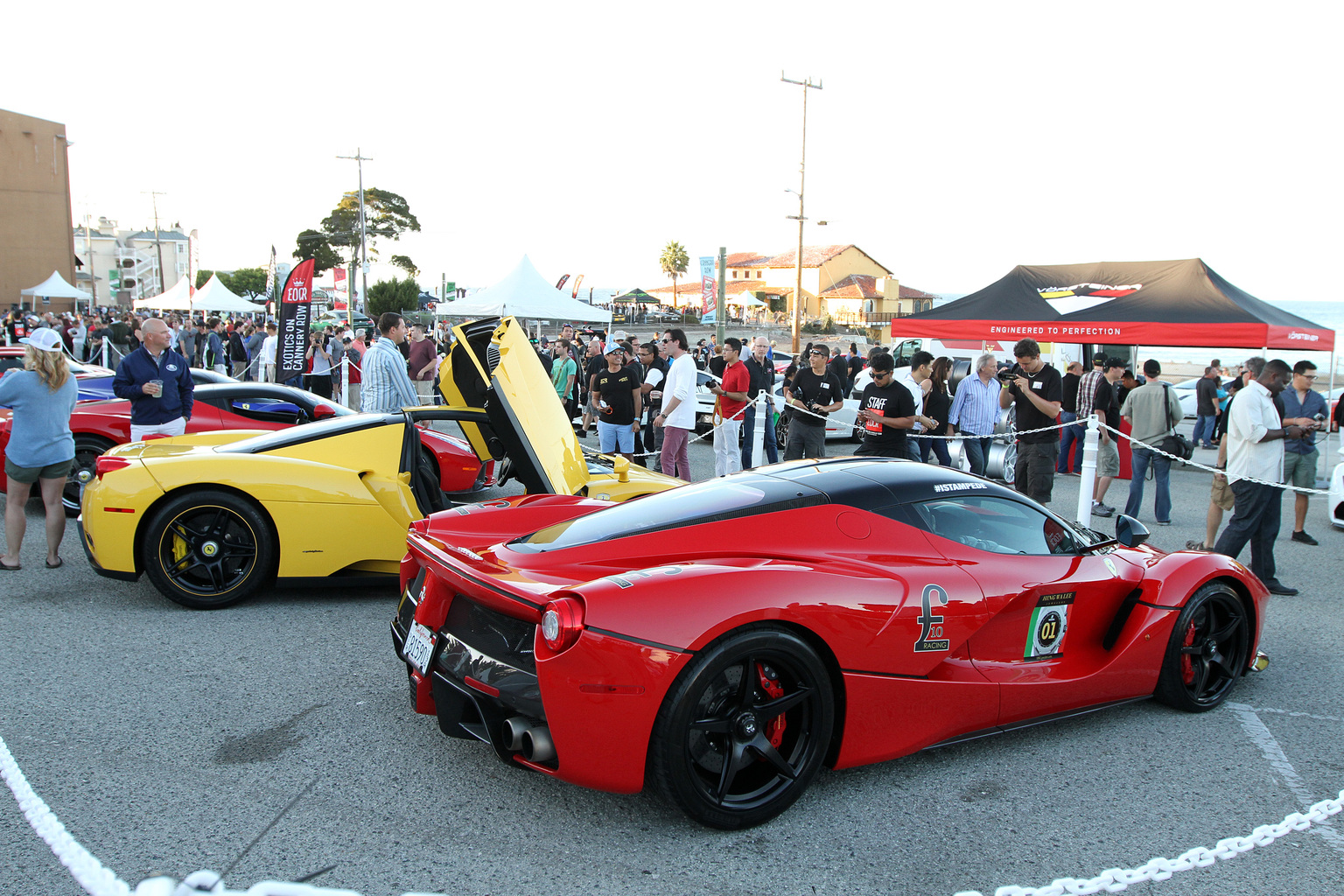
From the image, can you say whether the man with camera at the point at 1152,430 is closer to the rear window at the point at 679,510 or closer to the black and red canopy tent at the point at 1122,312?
the black and red canopy tent at the point at 1122,312

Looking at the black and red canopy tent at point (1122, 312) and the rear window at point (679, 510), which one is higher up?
the black and red canopy tent at point (1122, 312)

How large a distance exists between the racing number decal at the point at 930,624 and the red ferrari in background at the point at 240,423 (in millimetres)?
3990

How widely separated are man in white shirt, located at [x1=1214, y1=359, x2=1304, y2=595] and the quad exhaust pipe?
17.7 feet

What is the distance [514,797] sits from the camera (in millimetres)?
3043

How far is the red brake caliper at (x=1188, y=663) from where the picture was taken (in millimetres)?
3891

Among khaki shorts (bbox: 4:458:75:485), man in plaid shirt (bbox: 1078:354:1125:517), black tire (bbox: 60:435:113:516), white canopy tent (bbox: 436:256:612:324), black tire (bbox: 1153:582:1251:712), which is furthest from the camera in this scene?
white canopy tent (bbox: 436:256:612:324)

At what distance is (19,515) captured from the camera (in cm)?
577

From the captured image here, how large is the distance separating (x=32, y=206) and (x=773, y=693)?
55.8 metres

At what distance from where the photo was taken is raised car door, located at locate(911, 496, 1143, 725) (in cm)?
334

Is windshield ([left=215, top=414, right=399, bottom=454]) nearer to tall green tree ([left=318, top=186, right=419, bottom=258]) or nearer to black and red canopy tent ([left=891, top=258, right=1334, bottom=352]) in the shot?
black and red canopy tent ([left=891, top=258, right=1334, bottom=352])

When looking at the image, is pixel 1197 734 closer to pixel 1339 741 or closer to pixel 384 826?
pixel 1339 741

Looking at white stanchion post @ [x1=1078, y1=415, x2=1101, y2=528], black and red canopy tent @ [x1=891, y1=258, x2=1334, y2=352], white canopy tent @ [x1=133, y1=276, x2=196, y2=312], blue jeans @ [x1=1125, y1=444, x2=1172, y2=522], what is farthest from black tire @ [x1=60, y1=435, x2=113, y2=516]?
white canopy tent @ [x1=133, y1=276, x2=196, y2=312]

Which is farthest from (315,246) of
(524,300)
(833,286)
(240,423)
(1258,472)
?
(1258,472)

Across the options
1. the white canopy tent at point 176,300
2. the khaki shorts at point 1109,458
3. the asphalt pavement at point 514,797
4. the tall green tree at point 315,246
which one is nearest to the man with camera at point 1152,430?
the khaki shorts at point 1109,458
